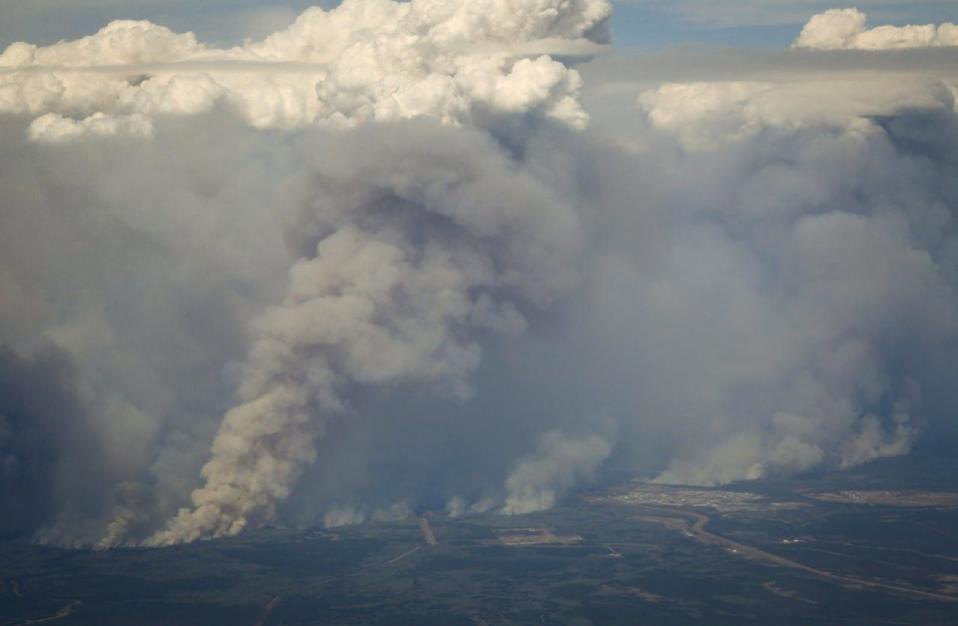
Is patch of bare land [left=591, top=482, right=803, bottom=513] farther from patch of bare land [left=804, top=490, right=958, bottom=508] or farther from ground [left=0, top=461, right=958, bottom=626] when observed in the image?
patch of bare land [left=804, top=490, right=958, bottom=508]

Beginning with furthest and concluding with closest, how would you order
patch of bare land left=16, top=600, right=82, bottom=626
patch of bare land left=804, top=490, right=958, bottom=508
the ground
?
patch of bare land left=804, top=490, right=958, bottom=508
the ground
patch of bare land left=16, top=600, right=82, bottom=626

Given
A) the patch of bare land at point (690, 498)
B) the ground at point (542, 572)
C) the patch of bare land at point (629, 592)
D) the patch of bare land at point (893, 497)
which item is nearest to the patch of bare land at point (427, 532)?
the ground at point (542, 572)

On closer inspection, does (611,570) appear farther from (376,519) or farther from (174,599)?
(174,599)

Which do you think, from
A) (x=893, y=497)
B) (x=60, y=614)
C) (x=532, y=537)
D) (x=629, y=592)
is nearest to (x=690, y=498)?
(x=893, y=497)

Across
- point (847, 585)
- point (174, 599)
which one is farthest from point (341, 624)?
point (847, 585)

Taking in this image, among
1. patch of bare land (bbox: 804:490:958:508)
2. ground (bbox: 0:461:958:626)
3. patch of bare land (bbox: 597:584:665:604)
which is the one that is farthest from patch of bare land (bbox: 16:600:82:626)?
patch of bare land (bbox: 804:490:958:508)

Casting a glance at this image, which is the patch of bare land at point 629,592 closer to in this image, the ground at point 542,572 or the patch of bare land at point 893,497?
the ground at point 542,572

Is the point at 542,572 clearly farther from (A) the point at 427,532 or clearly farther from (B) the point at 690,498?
(B) the point at 690,498
